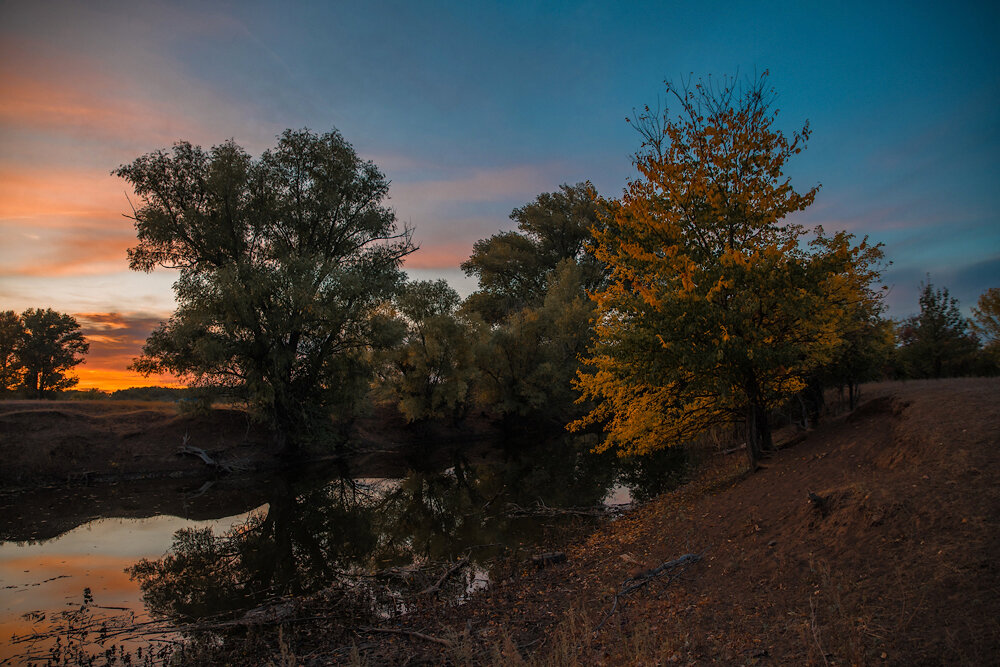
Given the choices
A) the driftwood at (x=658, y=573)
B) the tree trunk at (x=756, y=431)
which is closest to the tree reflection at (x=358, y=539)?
the driftwood at (x=658, y=573)

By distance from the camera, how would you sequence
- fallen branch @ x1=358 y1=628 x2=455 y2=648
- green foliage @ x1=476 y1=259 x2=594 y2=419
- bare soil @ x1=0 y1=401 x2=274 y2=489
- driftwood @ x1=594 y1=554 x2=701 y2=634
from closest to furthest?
fallen branch @ x1=358 y1=628 x2=455 y2=648 → driftwood @ x1=594 y1=554 x2=701 y2=634 → bare soil @ x1=0 y1=401 x2=274 y2=489 → green foliage @ x1=476 y1=259 x2=594 y2=419

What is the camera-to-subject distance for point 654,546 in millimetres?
9188

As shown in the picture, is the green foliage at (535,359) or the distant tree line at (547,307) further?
the green foliage at (535,359)

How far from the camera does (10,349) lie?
40438 mm

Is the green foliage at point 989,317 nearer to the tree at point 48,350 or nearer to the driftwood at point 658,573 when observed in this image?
the driftwood at point 658,573

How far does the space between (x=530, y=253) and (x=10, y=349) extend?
4630cm

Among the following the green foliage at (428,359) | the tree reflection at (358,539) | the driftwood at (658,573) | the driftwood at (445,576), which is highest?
the green foliage at (428,359)

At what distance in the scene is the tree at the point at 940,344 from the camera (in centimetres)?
2633

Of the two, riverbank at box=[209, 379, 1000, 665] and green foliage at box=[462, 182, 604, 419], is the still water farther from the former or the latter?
green foliage at box=[462, 182, 604, 419]

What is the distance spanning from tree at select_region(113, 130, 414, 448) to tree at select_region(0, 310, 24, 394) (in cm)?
2468

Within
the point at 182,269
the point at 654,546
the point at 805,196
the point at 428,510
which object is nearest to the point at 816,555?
the point at 654,546

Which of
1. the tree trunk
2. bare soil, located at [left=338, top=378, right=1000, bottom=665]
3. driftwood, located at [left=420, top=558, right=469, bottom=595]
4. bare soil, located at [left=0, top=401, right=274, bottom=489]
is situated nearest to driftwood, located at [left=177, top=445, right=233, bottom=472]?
bare soil, located at [left=0, top=401, right=274, bottom=489]

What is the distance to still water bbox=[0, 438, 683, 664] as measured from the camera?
8.99 metres

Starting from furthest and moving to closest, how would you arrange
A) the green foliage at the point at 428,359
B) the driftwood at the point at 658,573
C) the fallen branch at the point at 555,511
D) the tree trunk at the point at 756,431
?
the green foliage at the point at 428,359 < the fallen branch at the point at 555,511 < the tree trunk at the point at 756,431 < the driftwood at the point at 658,573
